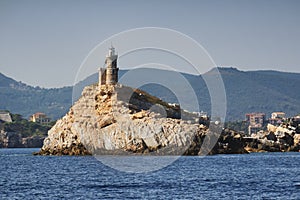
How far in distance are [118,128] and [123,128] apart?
979mm

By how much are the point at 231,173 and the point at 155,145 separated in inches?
1741

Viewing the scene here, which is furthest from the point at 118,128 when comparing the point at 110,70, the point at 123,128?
the point at 110,70

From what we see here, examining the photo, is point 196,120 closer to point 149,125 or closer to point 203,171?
point 149,125

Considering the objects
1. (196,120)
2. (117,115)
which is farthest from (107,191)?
(196,120)

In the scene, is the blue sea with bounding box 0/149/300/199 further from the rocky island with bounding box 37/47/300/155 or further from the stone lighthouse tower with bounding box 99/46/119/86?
the stone lighthouse tower with bounding box 99/46/119/86

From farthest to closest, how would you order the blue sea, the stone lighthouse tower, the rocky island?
1. the stone lighthouse tower
2. the rocky island
3. the blue sea

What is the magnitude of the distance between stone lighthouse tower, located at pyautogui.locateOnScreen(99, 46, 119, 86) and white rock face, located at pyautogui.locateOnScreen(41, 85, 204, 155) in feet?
7.17

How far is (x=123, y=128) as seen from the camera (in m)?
120

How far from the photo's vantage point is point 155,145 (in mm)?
116500

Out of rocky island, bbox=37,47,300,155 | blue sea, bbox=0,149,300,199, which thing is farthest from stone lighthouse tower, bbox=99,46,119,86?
blue sea, bbox=0,149,300,199

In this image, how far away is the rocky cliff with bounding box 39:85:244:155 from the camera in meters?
117

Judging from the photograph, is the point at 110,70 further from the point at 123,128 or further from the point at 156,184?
the point at 156,184

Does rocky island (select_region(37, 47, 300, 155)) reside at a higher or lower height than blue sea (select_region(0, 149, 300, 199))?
higher

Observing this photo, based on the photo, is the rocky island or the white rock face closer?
the white rock face
